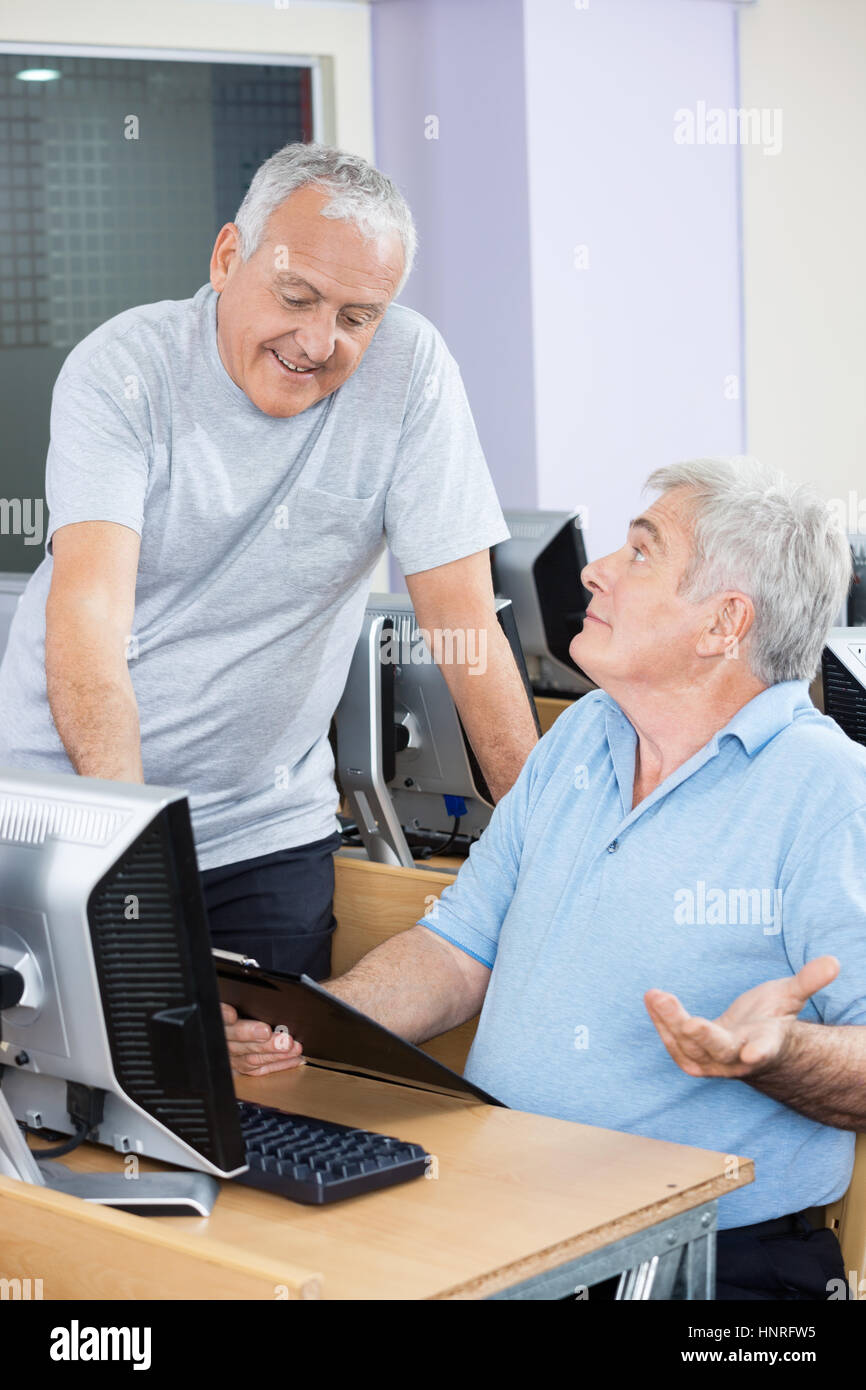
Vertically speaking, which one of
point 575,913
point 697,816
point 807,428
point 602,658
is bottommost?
point 575,913

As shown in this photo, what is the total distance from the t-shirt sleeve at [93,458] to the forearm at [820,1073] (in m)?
0.95

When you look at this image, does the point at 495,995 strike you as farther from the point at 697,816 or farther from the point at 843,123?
the point at 843,123

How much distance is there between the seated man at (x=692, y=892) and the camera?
1451mm

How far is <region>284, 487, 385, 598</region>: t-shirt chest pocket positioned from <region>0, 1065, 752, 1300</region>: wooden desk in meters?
0.79

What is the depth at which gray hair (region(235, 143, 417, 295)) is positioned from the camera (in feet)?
6.05

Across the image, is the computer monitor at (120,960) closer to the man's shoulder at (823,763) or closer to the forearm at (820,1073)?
the forearm at (820,1073)

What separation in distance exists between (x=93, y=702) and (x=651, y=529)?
2.05 feet

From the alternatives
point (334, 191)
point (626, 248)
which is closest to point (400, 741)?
point (334, 191)

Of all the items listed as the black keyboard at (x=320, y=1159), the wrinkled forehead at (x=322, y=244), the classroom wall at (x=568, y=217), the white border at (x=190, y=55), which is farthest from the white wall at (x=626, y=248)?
the black keyboard at (x=320, y=1159)

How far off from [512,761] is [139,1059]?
973 millimetres

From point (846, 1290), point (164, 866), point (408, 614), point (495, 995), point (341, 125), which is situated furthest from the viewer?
point (341, 125)

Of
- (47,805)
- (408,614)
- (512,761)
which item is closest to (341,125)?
(408,614)

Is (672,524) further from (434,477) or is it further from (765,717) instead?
(434,477)

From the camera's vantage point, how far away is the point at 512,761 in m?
2.12
